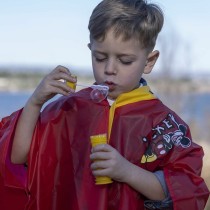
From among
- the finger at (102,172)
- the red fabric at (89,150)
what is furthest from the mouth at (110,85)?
the finger at (102,172)

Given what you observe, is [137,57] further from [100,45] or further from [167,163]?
[167,163]

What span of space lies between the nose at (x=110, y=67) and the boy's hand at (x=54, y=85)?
175 mm

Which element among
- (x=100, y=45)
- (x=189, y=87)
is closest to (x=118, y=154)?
(x=100, y=45)

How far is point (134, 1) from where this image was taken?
369 centimetres

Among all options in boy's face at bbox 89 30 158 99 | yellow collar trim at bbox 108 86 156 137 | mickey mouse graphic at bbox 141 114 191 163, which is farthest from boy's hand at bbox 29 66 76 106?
mickey mouse graphic at bbox 141 114 191 163

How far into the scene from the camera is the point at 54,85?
3484 millimetres

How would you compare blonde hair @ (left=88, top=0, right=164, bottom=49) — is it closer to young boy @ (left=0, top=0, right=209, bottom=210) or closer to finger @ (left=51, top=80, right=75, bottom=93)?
young boy @ (left=0, top=0, right=209, bottom=210)

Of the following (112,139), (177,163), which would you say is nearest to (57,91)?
(112,139)

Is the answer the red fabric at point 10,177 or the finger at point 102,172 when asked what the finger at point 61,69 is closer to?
the red fabric at point 10,177

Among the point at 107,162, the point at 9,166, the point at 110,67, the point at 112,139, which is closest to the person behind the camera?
the point at 107,162

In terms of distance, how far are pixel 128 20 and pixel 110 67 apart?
0.91 ft

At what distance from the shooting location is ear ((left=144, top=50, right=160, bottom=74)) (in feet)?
12.0

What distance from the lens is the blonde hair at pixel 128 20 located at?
11.4ft

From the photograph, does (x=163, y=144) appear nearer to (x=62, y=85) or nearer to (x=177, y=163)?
(x=177, y=163)
